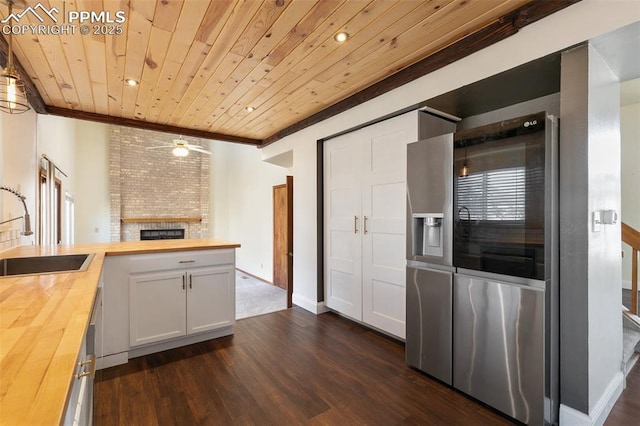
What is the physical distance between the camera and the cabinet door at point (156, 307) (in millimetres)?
2551

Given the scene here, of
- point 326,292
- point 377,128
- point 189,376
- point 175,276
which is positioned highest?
point 377,128

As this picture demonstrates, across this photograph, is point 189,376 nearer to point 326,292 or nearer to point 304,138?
point 326,292

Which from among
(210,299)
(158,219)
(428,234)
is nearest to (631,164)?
(428,234)

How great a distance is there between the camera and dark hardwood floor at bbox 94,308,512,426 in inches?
72.7

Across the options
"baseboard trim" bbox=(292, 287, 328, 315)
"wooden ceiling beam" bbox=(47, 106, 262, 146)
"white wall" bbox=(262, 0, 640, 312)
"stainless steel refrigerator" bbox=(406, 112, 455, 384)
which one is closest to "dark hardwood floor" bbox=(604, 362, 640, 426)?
"stainless steel refrigerator" bbox=(406, 112, 455, 384)

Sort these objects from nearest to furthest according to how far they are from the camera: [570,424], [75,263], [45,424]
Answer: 1. [45,424]
2. [570,424]
3. [75,263]

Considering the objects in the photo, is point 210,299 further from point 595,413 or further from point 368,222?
point 595,413

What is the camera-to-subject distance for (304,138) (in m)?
3.91

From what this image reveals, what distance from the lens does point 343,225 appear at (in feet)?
11.3

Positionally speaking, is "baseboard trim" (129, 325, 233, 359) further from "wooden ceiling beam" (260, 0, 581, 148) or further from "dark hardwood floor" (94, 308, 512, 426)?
"wooden ceiling beam" (260, 0, 581, 148)

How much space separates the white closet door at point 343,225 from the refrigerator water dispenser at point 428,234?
907 millimetres

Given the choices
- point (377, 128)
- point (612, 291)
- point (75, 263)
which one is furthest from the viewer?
point (377, 128)

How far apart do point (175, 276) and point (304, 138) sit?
2.26 metres

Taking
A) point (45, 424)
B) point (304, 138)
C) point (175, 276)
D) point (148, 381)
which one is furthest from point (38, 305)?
point (304, 138)
